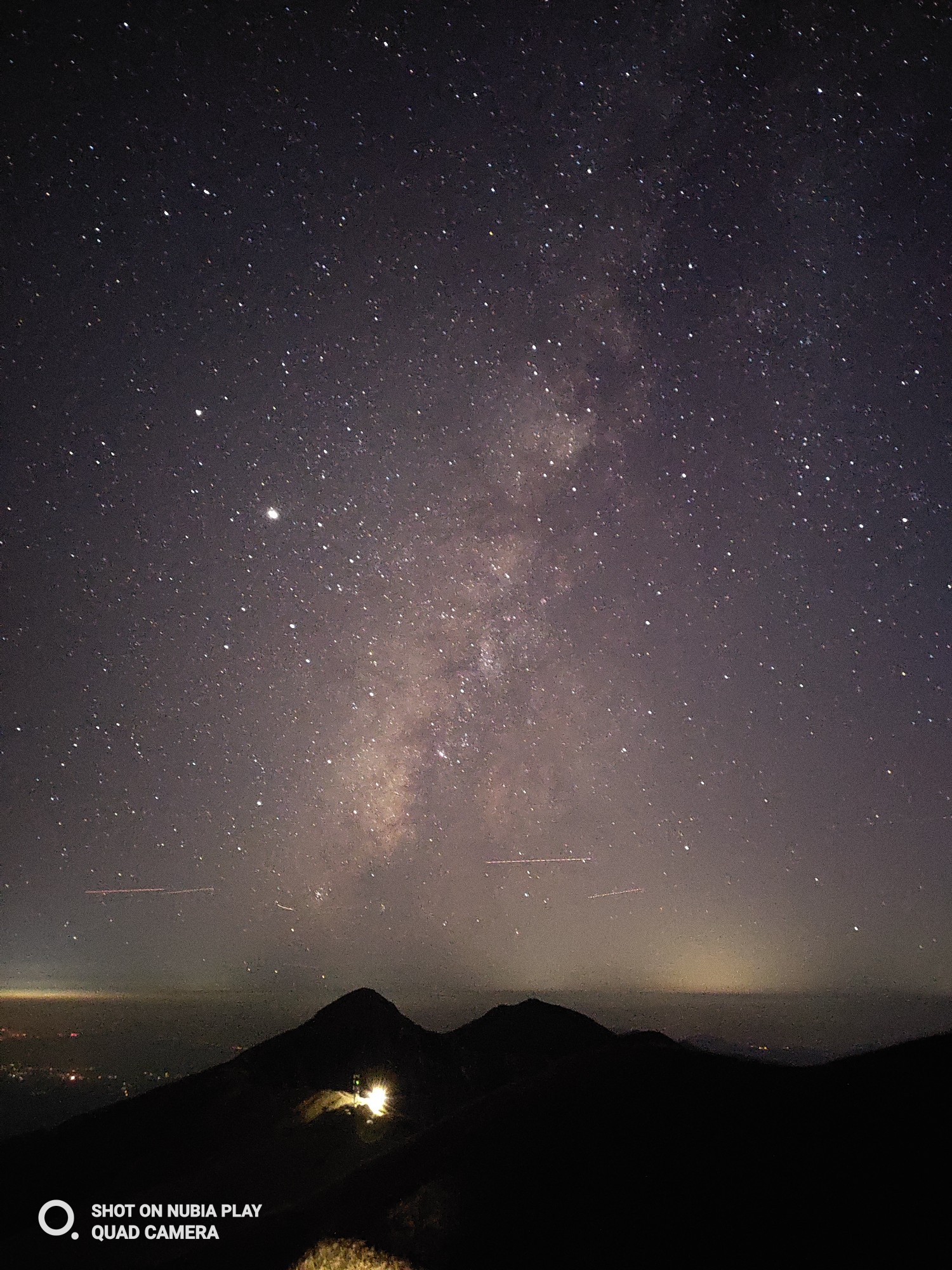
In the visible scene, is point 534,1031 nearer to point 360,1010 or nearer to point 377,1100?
point 360,1010

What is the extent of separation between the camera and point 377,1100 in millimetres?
29375

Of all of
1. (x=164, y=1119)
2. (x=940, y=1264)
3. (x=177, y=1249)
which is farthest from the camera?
(x=164, y=1119)

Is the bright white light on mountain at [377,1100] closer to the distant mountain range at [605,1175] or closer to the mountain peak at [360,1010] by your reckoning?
the distant mountain range at [605,1175]

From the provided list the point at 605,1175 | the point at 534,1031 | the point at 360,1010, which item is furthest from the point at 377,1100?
the point at 605,1175

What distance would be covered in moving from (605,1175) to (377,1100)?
21515 millimetres

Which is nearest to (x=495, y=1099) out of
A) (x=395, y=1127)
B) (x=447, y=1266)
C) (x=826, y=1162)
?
(x=447, y=1266)

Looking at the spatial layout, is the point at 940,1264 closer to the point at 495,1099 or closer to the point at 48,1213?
the point at 495,1099

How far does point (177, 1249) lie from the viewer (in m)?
17.4

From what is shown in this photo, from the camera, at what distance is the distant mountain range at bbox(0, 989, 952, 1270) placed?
1024 centimetres

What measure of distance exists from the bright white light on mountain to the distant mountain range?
84.3 inches

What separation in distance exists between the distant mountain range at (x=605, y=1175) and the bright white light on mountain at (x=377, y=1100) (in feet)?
7.03

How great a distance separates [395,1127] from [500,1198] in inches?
623

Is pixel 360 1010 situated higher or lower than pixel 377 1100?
higher

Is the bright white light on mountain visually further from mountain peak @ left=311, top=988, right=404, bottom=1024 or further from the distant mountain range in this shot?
mountain peak @ left=311, top=988, right=404, bottom=1024
